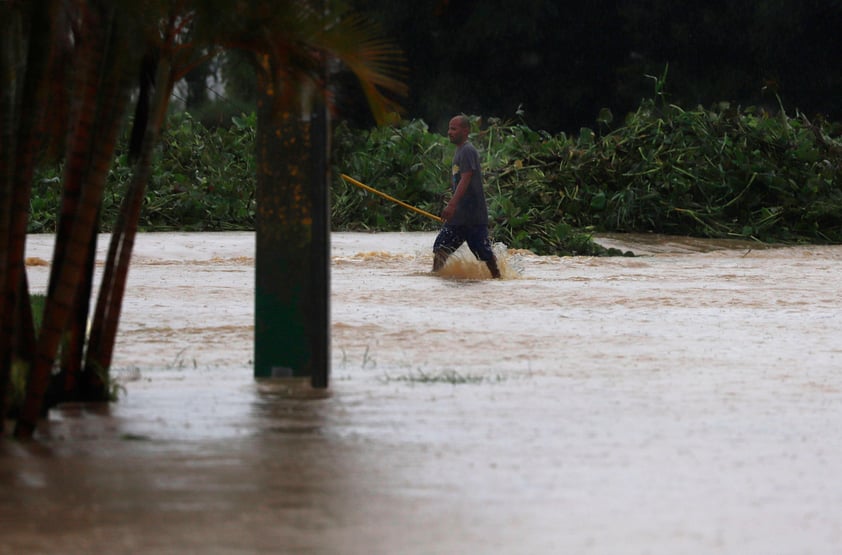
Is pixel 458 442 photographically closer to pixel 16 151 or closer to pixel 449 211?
pixel 16 151

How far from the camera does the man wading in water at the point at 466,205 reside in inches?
627

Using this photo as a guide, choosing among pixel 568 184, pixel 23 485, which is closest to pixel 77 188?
pixel 23 485

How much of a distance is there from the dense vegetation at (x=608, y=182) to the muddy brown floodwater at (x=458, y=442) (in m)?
11.8

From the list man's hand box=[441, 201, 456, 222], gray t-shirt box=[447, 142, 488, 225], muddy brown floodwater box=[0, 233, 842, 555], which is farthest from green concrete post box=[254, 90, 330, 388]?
gray t-shirt box=[447, 142, 488, 225]

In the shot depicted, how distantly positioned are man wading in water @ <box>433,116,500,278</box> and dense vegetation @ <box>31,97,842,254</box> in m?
6.74

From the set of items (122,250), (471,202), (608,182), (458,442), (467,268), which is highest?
(608,182)

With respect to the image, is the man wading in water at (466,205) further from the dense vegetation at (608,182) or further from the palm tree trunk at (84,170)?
the palm tree trunk at (84,170)

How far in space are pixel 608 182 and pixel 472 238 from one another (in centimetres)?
904

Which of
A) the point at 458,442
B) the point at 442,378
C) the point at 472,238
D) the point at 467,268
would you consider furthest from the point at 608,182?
the point at 458,442

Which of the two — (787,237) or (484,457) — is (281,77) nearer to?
(484,457)

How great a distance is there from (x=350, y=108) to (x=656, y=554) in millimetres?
3197

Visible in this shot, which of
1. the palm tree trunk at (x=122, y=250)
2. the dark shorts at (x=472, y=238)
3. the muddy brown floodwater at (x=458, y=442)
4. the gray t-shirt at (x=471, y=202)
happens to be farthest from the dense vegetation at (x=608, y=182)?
the palm tree trunk at (x=122, y=250)

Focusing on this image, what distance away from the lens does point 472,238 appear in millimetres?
16188

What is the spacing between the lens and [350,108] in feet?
23.0
